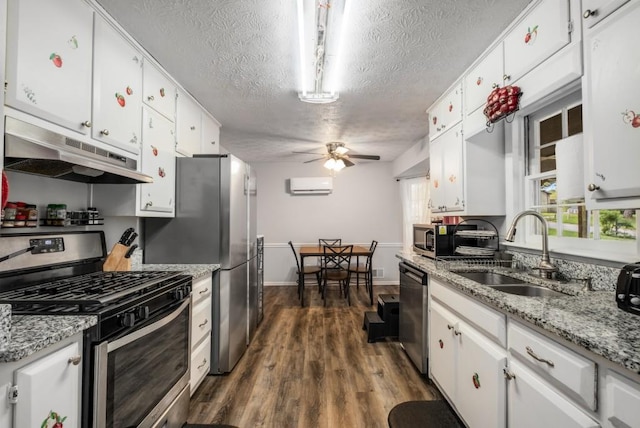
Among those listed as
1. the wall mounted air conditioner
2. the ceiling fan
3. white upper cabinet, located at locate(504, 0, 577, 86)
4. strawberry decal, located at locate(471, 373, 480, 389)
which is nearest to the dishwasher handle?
strawberry decal, located at locate(471, 373, 480, 389)

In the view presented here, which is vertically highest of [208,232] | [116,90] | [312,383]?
[116,90]

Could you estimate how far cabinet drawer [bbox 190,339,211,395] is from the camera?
1977 millimetres

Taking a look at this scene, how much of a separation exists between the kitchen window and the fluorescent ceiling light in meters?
1.42

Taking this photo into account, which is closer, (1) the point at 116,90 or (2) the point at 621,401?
(2) the point at 621,401

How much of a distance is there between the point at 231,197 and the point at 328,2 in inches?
58.9

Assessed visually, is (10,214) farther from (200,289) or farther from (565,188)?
(565,188)

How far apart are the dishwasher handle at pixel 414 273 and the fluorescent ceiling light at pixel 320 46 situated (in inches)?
64.6

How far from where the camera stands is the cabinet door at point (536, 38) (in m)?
1.35

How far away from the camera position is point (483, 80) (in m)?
1.99

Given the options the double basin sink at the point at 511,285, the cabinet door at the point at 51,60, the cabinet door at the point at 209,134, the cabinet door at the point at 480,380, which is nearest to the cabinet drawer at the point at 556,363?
the cabinet door at the point at 480,380

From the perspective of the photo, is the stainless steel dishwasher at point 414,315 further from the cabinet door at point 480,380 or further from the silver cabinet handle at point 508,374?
the silver cabinet handle at point 508,374

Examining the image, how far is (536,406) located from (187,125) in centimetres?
292

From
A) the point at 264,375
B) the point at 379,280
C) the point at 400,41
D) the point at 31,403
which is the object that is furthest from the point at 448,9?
the point at 379,280

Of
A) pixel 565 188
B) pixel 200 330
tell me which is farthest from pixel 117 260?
pixel 565 188
